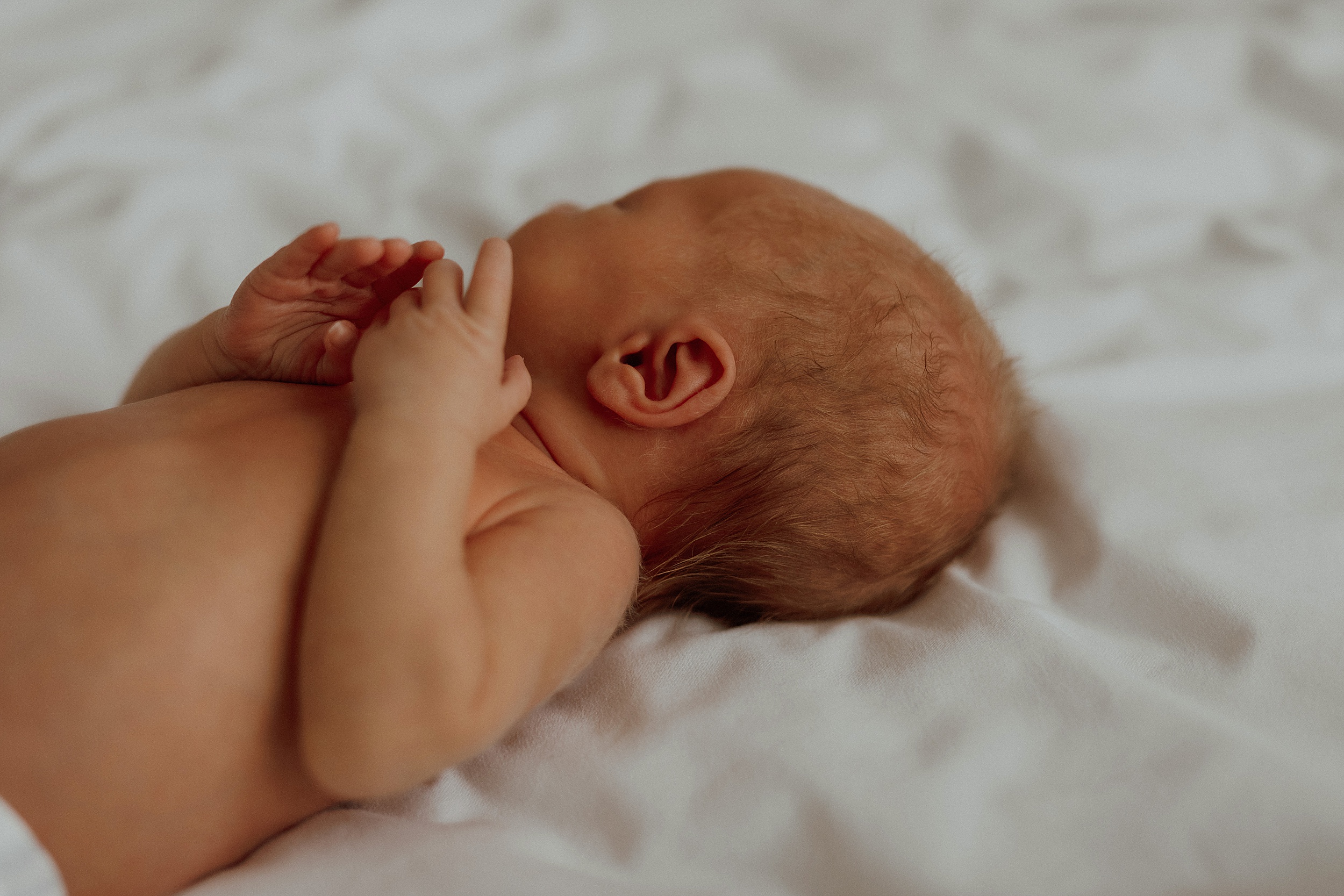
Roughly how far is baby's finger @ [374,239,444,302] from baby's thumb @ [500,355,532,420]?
17cm

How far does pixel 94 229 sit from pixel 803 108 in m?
1.32

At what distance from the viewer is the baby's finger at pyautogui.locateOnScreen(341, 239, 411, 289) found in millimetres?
1161

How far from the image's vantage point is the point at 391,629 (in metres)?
0.91

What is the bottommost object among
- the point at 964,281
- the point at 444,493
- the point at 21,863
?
the point at 964,281

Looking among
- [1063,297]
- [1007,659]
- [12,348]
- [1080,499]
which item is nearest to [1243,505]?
[1080,499]

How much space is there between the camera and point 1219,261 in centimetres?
189

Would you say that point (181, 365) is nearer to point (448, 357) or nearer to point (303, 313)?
point (303, 313)

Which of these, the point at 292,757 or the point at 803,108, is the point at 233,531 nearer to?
the point at 292,757

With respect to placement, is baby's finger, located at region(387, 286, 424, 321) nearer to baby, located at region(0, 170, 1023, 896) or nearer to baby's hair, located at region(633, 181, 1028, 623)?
baby, located at region(0, 170, 1023, 896)

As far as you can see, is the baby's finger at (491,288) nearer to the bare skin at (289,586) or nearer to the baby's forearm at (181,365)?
the bare skin at (289,586)

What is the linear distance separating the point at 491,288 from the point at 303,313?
304 millimetres

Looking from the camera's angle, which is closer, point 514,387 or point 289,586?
point 289,586

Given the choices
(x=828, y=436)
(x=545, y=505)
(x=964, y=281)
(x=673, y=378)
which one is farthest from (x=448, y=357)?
(x=964, y=281)

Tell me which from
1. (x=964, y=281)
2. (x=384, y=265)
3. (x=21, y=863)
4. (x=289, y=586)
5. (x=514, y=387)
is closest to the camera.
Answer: (x=21, y=863)
